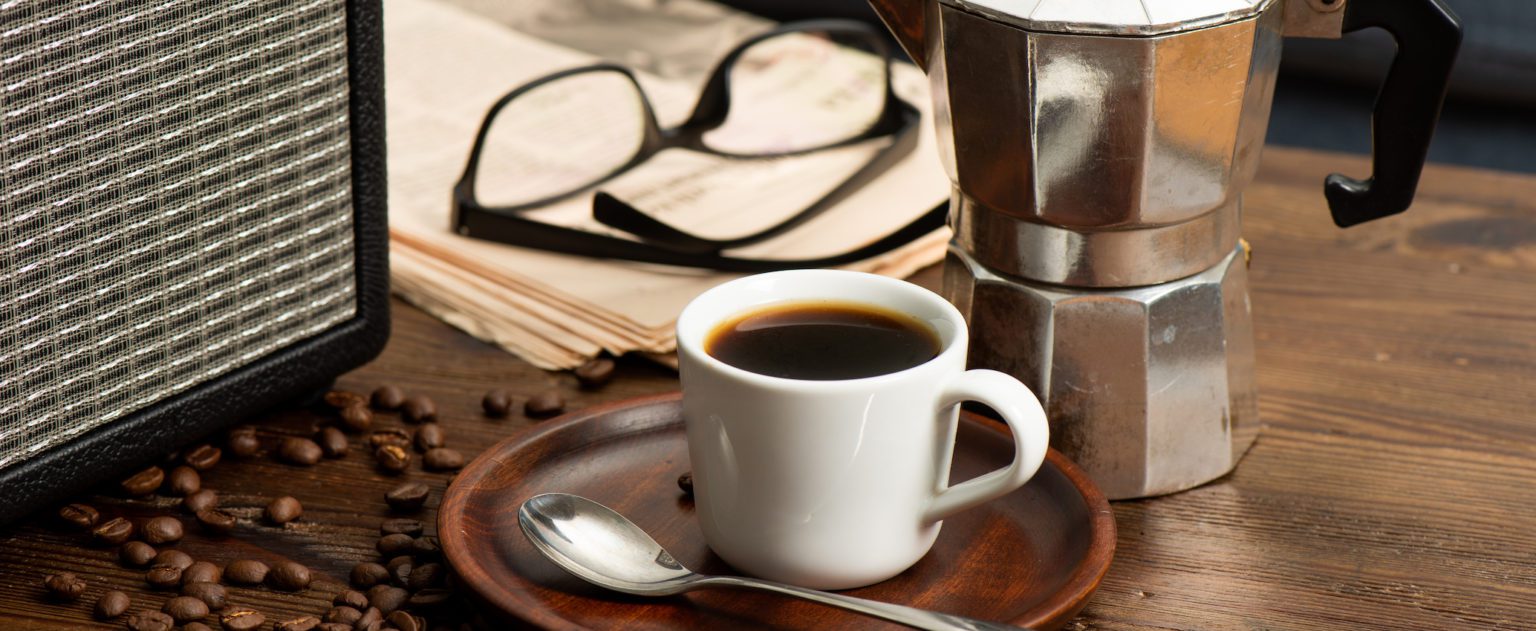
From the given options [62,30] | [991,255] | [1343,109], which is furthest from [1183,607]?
[1343,109]

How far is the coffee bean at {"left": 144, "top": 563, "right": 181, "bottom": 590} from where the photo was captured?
55 cm

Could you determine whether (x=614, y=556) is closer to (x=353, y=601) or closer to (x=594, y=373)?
(x=353, y=601)

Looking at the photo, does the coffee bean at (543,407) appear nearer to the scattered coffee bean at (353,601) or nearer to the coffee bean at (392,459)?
the coffee bean at (392,459)

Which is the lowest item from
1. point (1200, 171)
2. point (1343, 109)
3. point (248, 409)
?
point (1343, 109)

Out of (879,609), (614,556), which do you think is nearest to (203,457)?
(614,556)

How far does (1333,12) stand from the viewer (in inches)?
22.1

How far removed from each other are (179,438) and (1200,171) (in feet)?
1.49

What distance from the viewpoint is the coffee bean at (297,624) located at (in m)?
0.52

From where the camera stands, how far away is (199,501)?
1.97 feet

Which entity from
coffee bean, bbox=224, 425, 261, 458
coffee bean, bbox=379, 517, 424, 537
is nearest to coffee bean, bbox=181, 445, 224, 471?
coffee bean, bbox=224, 425, 261, 458

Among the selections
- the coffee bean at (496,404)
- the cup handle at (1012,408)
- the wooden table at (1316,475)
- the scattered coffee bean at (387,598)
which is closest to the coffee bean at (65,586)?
the wooden table at (1316,475)

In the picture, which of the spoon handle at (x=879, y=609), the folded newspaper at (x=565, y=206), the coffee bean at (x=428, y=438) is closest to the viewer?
the spoon handle at (x=879, y=609)

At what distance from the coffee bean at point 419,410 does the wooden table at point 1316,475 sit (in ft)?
0.04

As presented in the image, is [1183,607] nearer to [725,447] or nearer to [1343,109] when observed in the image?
[725,447]
